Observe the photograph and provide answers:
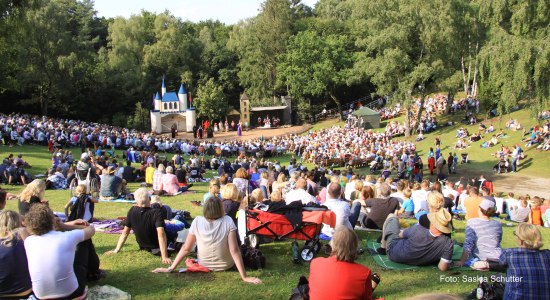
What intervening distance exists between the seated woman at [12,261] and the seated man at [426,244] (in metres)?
5.09

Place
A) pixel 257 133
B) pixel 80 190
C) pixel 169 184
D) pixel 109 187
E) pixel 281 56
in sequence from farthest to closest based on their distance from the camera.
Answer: pixel 281 56 → pixel 257 133 → pixel 169 184 → pixel 109 187 → pixel 80 190

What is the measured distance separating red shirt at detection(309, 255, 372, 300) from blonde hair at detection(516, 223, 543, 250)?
1.82 m

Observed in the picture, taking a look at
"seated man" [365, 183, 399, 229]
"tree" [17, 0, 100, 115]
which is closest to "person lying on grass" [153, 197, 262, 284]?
"seated man" [365, 183, 399, 229]

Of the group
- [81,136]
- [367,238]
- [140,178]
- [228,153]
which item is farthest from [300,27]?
[367,238]

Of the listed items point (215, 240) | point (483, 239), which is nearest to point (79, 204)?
point (215, 240)

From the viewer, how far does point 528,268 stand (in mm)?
5109

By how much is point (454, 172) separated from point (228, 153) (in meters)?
13.4

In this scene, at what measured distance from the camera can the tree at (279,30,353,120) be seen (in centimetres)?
4922

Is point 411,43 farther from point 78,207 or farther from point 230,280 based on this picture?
point 230,280

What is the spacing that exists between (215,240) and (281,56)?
Answer: 47850 mm

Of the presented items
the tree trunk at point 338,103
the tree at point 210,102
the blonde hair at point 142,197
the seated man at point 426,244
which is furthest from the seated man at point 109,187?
the tree at point 210,102

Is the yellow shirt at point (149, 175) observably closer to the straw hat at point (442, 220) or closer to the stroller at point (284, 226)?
the stroller at point (284, 226)

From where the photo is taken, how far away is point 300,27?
190 feet

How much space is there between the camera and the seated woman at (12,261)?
529 centimetres
